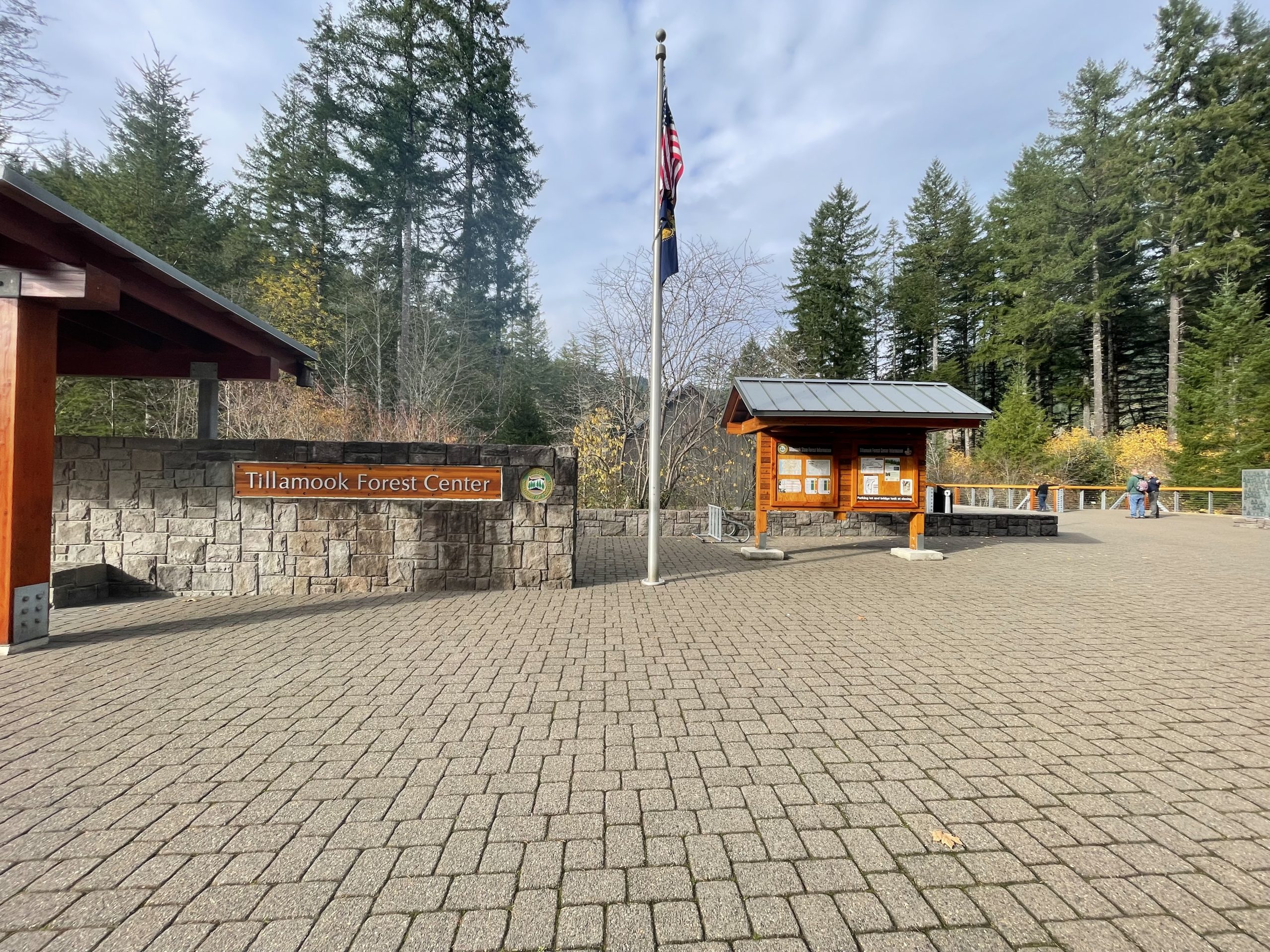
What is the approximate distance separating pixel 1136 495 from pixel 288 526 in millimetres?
24283

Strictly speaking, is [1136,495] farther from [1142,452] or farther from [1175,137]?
[1175,137]

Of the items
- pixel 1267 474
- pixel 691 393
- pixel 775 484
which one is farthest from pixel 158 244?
pixel 1267 474

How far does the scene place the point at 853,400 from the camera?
9633 millimetres

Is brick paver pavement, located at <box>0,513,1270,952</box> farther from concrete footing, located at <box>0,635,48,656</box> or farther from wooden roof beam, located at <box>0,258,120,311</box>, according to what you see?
wooden roof beam, located at <box>0,258,120,311</box>

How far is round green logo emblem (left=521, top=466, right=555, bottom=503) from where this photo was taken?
7215 mm

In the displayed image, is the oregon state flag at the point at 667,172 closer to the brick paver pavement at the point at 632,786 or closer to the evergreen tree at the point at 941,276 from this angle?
the brick paver pavement at the point at 632,786

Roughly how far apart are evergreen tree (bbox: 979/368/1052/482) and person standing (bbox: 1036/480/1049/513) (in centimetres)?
542

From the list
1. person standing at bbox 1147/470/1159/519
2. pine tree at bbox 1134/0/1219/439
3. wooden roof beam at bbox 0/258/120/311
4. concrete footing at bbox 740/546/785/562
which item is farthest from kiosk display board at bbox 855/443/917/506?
pine tree at bbox 1134/0/1219/439

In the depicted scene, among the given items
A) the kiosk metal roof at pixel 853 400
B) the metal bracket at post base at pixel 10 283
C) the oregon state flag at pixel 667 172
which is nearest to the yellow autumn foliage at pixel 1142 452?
the kiosk metal roof at pixel 853 400

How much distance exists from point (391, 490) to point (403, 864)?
5.47 m

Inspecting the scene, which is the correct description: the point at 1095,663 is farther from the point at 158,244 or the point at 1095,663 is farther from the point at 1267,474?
the point at 158,244

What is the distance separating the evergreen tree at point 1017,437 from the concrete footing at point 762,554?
2265cm

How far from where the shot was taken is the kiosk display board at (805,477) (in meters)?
9.77

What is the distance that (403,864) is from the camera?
7.13 feet
